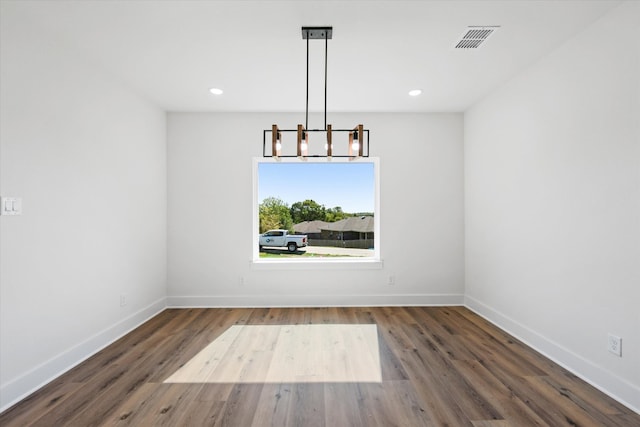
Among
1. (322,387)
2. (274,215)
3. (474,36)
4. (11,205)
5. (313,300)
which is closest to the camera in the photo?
(11,205)

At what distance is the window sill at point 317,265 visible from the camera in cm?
457

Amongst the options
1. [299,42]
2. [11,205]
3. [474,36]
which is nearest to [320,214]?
[299,42]

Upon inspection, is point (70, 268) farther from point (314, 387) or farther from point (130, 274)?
point (314, 387)

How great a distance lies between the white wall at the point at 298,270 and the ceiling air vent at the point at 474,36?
6.06 feet

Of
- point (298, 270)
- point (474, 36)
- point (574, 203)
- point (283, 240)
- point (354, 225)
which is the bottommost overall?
point (298, 270)

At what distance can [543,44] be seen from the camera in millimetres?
2795

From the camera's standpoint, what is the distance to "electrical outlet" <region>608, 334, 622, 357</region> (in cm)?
231

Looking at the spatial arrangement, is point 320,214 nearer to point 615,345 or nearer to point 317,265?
point 317,265

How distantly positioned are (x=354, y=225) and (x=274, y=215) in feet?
3.80

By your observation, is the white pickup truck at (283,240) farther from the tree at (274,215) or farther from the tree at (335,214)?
the tree at (335,214)

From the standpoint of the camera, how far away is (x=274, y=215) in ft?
15.9

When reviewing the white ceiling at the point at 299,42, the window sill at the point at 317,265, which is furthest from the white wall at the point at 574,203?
the window sill at the point at 317,265

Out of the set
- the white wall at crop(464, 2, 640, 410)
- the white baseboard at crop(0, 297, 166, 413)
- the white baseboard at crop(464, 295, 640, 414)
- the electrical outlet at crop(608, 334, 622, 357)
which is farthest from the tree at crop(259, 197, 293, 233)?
the electrical outlet at crop(608, 334, 622, 357)

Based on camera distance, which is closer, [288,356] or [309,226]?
[288,356]
